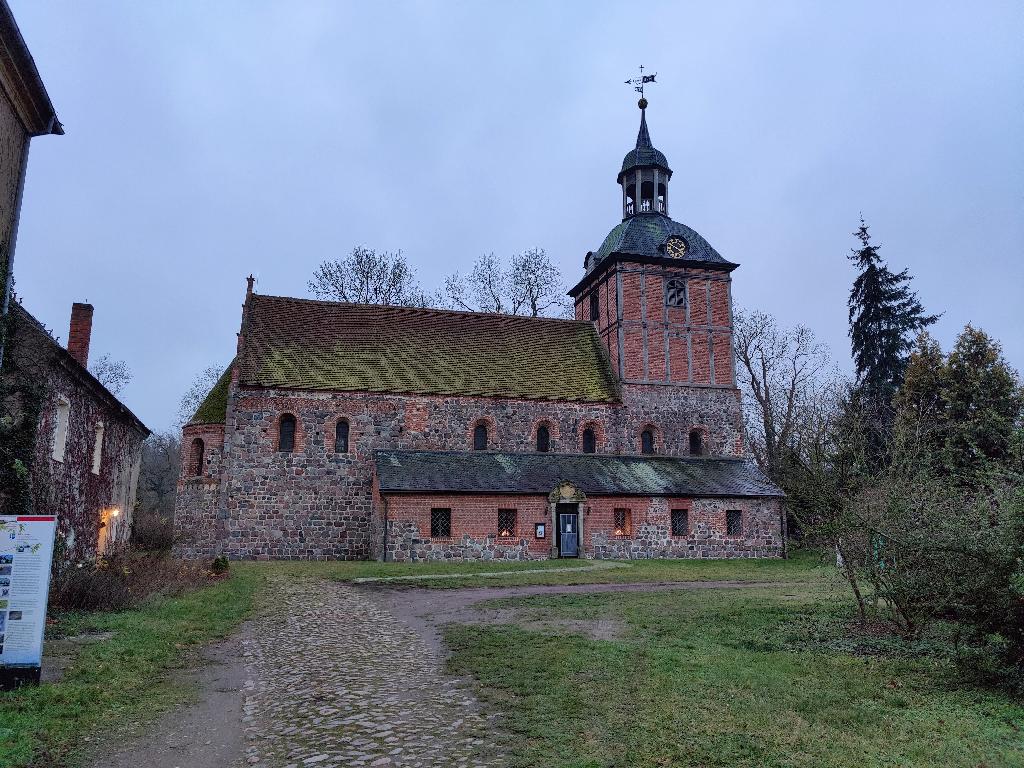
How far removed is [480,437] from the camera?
28.8 metres

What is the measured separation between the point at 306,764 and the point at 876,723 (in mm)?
4747

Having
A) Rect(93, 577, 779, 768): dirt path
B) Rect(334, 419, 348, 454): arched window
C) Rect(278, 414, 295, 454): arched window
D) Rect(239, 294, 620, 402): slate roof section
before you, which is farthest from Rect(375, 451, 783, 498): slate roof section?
Rect(93, 577, 779, 768): dirt path

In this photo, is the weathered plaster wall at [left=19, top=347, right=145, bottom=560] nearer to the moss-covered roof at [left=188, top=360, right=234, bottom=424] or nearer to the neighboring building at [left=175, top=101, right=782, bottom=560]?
the moss-covered roof at [left=188, top=360, right=234, bottom=424]

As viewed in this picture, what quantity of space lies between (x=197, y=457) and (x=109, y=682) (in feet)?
65.1

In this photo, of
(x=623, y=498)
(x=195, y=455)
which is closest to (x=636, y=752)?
(x=623, y=498)

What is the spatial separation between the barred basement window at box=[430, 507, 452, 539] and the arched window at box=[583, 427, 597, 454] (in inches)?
300

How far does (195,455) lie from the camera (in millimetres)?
26000

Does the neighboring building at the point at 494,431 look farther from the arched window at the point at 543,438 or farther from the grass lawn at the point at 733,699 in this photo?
the grass lawn at the point at 733,699

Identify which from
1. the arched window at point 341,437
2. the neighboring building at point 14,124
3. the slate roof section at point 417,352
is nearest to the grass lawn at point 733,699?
the neighboring building at point 14,124

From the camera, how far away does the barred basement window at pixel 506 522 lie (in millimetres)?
25453

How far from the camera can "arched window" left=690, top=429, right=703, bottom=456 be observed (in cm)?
3130

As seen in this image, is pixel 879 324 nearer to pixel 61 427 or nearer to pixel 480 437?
pixel 480 437

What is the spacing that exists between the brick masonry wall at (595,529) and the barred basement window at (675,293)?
31.1ft

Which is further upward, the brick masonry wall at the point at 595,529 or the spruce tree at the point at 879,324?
the spruce tree at the point at 879,324
